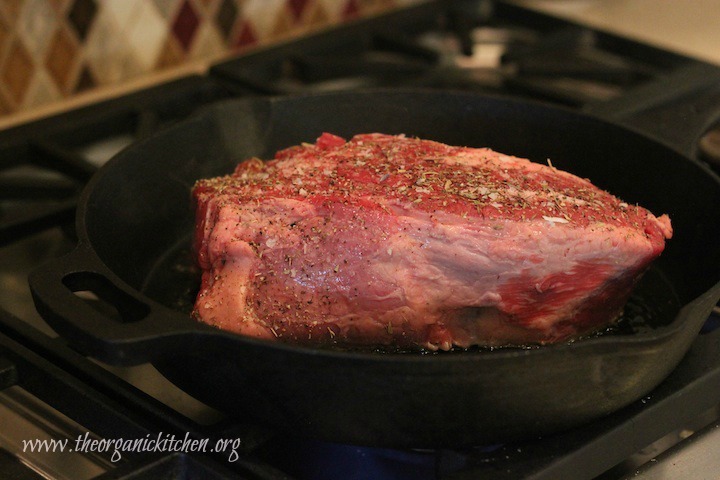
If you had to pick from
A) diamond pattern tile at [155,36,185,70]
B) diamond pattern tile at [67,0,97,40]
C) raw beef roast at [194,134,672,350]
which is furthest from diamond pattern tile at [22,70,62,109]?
raw beef roast at [194,134,672,350]

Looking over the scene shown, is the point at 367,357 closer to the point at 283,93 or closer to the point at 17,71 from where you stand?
the point at 283,93

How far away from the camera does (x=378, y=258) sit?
1050mm

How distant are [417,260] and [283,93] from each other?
725mm

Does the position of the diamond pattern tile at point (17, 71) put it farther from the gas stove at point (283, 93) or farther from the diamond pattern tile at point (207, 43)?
the diamond pattern tile at point (207, 43)

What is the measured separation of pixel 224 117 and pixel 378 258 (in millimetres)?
444

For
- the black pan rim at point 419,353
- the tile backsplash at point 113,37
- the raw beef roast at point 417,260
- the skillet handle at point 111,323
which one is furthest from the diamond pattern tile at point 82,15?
the skillet handle at point 111,323

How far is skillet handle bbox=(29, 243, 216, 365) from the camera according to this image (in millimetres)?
783

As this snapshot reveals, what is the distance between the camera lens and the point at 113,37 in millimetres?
1764

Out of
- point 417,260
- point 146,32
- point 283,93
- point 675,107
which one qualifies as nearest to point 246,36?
point 146,32

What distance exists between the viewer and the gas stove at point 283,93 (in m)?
0.90

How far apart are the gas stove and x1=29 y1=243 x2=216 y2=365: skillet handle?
0.46 ft

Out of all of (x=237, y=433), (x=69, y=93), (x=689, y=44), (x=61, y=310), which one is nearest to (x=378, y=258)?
(x=237, y=433)

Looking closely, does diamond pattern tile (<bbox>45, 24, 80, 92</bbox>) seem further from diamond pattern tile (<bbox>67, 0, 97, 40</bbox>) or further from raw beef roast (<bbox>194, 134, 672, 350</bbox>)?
raw beef roast (<bbox>194, 134, 672, 350</bbox>)

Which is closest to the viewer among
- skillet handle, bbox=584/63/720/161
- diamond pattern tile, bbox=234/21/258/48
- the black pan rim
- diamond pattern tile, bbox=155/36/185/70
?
the black pan rim
